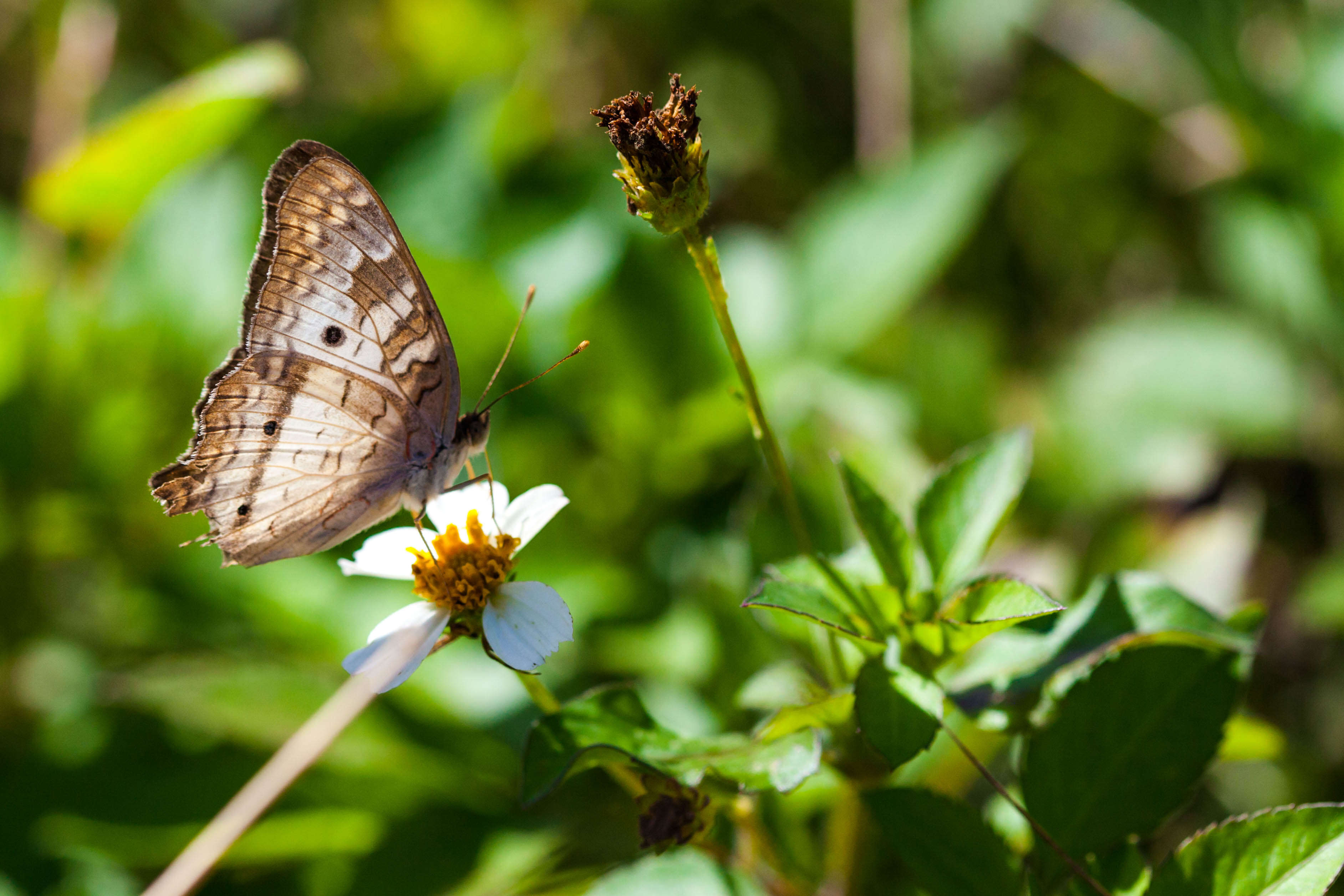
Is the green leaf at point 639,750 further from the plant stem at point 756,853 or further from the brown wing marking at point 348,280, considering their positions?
the brown wing marking at point 348,280

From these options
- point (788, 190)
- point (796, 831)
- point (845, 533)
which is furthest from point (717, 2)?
point (796, 831)

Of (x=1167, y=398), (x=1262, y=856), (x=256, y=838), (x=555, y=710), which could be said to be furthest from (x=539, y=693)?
(x=1167, y=398)

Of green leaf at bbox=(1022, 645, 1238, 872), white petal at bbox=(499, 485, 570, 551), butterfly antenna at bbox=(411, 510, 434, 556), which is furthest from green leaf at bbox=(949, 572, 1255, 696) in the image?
butterfly antenna at bbox=(411, 510, 434, 556)

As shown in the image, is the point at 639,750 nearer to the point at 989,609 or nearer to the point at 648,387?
the point at 989,609

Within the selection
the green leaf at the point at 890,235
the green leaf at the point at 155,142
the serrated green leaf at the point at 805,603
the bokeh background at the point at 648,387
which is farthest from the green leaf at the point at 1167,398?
the green leaf at the point at 155,142

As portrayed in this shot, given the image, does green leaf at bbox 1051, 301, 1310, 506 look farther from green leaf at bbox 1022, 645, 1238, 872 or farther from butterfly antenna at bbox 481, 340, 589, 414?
butterfly antenna at bbox 481, 340, 589, 414

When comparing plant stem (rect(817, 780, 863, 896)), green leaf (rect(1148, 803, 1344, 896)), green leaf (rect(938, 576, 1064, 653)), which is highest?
green leaf (rect(938, 576, 1064, 653))
